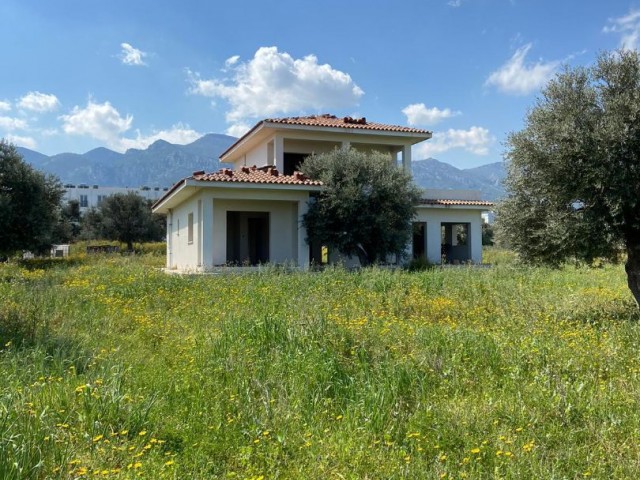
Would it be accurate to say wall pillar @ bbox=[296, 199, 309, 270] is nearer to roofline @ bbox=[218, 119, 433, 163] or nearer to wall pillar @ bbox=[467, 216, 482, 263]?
roofline @ bbox=[218, 119, 433, 163]

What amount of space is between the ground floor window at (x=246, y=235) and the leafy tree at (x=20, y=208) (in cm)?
725

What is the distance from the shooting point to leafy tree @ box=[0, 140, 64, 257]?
1919 cm

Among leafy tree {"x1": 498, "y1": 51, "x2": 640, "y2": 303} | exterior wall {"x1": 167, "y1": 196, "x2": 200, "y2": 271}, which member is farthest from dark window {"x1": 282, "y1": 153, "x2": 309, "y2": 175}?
leafy tree {"x1": 498, "y1": 51, "x2": 640, "y2": 303}

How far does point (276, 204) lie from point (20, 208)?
9.82 m

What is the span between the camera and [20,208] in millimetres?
19641

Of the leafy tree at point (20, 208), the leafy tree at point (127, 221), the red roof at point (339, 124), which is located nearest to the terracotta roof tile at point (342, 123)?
the red roof at point (339, 124)

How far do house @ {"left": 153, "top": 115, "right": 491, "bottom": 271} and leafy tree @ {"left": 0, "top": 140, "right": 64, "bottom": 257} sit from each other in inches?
192

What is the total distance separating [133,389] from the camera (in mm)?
4621

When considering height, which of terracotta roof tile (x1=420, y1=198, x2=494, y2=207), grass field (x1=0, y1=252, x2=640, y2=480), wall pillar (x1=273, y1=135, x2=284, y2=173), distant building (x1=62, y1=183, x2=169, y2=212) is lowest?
grass field (x1=0, y1=252, x2=640, y2=480)

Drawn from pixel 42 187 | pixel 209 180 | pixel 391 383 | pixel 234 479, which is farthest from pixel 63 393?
pixel 42 187

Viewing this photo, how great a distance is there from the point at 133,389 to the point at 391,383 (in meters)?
2.35

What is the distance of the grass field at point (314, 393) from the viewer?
3455 millimetres

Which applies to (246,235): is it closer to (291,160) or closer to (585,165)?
Result: (291,160)

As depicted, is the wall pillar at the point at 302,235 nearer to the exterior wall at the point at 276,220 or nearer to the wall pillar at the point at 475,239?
the exterior wall at the point at 276,220
